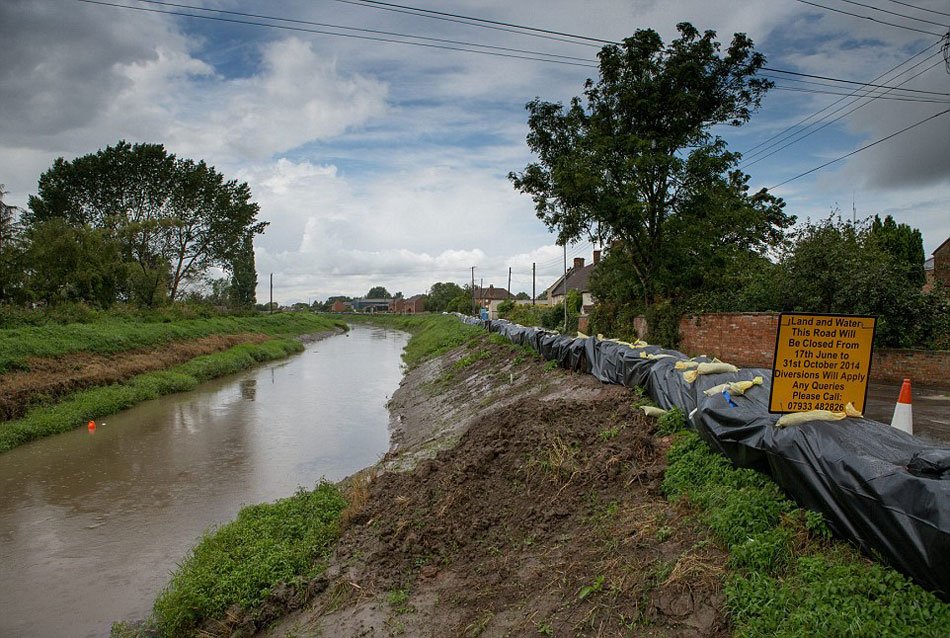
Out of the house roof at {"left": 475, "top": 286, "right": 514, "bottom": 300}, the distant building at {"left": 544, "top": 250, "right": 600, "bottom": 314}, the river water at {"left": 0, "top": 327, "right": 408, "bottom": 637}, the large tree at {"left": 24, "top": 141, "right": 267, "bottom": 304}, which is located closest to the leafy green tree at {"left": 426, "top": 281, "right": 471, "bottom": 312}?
the house roof at {"left": 475, "top": 286, "right": 514, "bottom": 300}

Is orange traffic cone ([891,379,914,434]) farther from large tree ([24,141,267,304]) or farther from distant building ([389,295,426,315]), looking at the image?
distant building ([389,295,426,315])

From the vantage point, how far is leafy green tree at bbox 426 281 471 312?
106750 millimetres

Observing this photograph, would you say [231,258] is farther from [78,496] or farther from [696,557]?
[696,557]

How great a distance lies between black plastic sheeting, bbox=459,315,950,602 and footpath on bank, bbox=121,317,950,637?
0.14m

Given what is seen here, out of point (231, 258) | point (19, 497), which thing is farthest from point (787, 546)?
point (231, 258)

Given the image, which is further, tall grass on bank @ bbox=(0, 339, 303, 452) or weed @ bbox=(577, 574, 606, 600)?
tall grass on bank @ bbox=(0, 339, 303, 452)

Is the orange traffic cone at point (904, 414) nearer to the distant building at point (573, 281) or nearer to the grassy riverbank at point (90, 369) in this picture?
the grassy riverbank at point (90, 369)

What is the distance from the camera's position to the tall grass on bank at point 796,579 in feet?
10.2

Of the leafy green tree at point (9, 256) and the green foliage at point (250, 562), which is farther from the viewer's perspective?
the leafy green tree at point (9, 256)

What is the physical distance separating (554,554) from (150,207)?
137 ft

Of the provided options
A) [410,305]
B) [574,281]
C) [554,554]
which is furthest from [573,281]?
[410,305]

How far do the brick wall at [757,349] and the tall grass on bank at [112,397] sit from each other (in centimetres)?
1727

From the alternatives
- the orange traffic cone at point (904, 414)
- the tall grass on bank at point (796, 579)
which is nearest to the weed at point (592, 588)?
the tall grass on bank at point (796, 579)

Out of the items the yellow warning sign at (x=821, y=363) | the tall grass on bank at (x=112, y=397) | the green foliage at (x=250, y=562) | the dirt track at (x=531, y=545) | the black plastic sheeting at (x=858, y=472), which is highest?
the yellow warning sign at (x=821, y=363)
